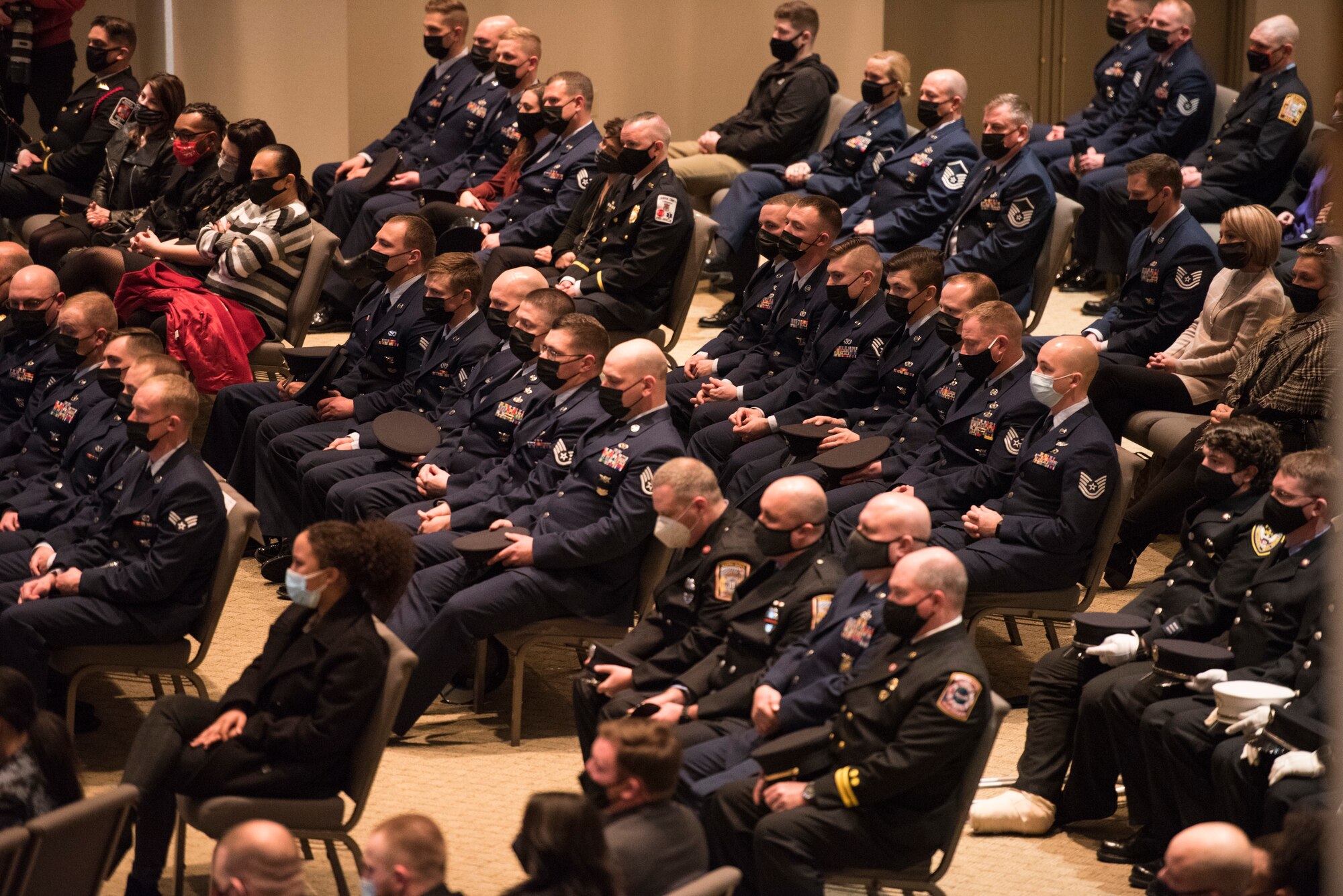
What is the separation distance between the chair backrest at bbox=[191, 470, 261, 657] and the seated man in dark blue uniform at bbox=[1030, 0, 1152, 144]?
5.33 meters

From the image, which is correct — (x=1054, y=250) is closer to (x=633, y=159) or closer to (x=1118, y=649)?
(x=633, y=159)

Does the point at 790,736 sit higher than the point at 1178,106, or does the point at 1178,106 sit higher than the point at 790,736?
the point at 1178,106

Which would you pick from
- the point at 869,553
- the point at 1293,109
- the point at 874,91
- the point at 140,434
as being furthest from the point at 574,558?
the point at 1293,109

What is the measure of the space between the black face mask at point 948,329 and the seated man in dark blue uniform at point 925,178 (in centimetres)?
167

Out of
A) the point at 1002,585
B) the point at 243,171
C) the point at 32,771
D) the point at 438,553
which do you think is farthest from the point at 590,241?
the point at 32,771

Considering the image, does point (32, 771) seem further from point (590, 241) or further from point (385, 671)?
point (590, 241)

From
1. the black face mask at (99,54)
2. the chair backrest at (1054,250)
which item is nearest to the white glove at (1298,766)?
the chair backrest at (1054,250)

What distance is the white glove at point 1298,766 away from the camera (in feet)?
12.7

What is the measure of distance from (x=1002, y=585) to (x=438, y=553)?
1820mm

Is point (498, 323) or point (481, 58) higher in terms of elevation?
point (481, 58)

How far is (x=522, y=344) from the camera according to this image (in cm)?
605

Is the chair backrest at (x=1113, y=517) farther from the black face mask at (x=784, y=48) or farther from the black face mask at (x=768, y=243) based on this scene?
the black face mask at (x=784, y=48)

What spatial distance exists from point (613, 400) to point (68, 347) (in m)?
2.12

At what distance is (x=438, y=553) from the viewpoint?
548cm
